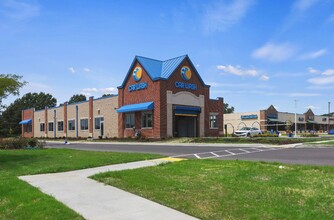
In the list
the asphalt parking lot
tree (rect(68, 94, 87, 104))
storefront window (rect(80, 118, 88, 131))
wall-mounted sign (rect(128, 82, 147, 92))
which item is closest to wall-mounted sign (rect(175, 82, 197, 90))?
wall-mounted sign (rect(128, 82, 147, 92))

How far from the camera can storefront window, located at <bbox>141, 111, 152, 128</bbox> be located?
133 feet

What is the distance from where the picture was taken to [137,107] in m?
40.4

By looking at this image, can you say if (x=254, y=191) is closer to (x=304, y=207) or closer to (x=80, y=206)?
(x=304, y=207)

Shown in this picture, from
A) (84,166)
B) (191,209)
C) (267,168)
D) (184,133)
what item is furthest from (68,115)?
(191,209)

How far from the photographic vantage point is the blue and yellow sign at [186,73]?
1630 inches

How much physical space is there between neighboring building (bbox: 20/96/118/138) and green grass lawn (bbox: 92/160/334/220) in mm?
35654

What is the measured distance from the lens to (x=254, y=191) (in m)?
7.66

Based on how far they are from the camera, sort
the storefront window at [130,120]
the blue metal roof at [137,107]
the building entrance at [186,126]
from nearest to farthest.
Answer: the blue metal roof at [137,107] < the storefront window at [130,120] < the building entrance at [186,126]

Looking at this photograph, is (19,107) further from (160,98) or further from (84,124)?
(160,98)

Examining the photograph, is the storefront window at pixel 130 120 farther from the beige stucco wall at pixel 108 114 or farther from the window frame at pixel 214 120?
the window frame at pixel 214 120

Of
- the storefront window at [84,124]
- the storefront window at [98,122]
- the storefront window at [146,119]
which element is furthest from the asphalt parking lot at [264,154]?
the storefront window at [84,124]

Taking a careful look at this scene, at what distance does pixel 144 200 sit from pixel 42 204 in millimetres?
2009

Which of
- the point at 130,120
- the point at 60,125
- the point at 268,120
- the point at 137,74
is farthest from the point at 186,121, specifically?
the point at 268,120

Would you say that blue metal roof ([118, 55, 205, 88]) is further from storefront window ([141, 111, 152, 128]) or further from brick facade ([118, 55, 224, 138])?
storefront window ([141, 111, 152, 128])
